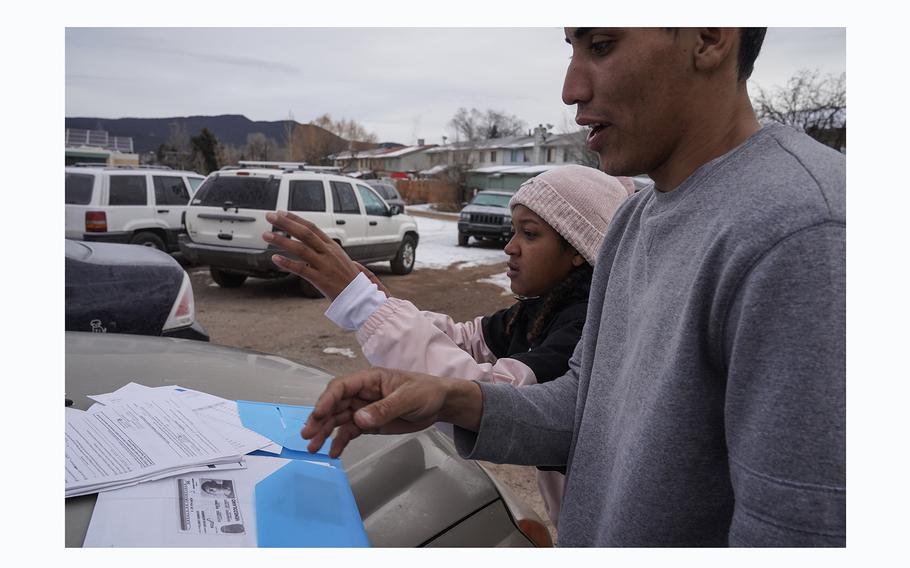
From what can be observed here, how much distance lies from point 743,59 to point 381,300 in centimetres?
105

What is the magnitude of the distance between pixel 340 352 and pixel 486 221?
9307 mm

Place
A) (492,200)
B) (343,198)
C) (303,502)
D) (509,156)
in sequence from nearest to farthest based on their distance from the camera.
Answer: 1. (303,502)
2. (343,198)
3. (492,200)
4. (509,156)

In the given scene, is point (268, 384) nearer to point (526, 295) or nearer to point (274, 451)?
point (274, 451)

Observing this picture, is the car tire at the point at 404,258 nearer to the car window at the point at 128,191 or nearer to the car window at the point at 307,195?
the car window at the point at 307,195

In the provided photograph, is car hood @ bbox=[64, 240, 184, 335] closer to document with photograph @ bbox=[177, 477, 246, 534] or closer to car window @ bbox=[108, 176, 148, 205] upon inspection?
document with photograph @ bbox=[177, 477, 246, 534]

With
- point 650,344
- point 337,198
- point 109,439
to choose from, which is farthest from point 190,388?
point 337,198

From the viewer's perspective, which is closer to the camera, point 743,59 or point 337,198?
point 743,59

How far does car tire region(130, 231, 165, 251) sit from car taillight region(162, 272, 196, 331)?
6.30 meters

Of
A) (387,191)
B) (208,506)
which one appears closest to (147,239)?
(208,506)

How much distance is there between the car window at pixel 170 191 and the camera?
9.86 metres

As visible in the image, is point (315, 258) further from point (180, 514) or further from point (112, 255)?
point (112, 255)

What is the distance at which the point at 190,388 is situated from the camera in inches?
74.9

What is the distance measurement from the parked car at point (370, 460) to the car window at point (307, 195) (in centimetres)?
643

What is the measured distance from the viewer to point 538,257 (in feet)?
6.85
